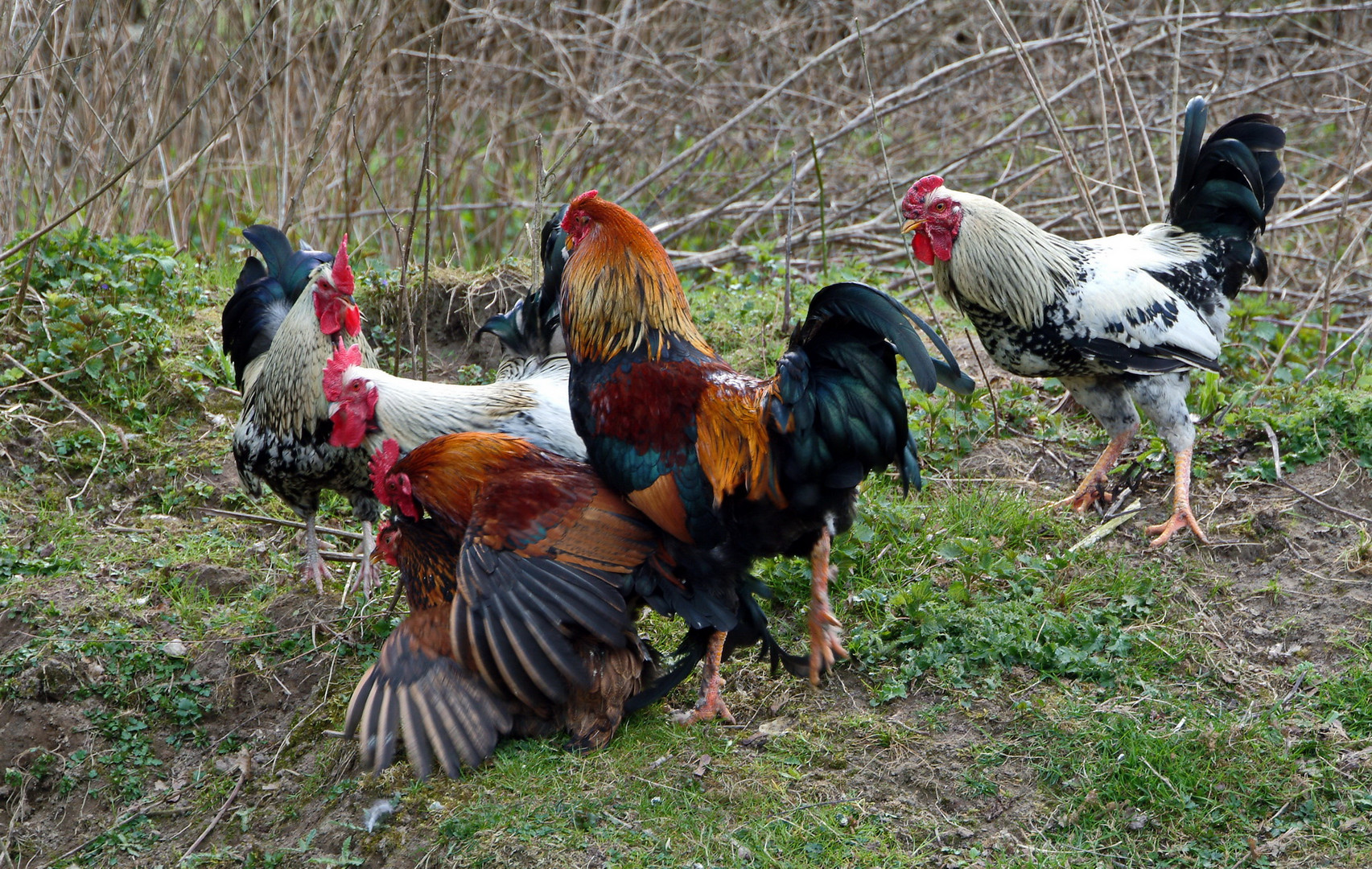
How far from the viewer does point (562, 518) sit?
362cm

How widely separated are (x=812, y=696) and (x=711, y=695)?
37cm

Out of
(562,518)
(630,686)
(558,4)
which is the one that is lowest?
(630,686)

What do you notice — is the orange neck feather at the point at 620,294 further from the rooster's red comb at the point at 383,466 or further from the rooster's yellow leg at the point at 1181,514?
the rooster's yellow leg at the point at 1181,514

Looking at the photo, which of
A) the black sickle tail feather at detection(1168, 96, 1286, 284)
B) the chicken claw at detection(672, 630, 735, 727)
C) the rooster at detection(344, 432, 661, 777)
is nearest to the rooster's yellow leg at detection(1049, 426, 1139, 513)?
the black sickle tail feather at detection(1168, 96, 1286, 284)

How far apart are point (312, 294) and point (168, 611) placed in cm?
148

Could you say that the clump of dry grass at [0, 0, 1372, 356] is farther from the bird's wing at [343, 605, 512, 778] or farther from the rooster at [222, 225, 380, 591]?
the bird's wing at [343, 605, 512, 778]

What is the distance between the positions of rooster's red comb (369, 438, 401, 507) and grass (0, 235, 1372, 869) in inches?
30.2

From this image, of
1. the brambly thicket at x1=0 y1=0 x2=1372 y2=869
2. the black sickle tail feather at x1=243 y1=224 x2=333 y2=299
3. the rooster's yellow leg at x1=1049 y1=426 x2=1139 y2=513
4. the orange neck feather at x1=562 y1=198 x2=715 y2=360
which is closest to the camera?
the brambly thicket at x1=0 y1=0 x2=1372 y2=869

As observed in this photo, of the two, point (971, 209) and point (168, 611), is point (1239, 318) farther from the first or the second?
point (168, 611)

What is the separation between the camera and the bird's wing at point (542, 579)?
331cm

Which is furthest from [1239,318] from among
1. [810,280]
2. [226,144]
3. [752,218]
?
[226,144]

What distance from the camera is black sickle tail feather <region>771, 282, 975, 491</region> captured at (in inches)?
138

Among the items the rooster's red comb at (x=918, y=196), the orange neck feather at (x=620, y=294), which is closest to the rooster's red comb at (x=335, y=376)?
the orange neck feather at (x=620, y=294)

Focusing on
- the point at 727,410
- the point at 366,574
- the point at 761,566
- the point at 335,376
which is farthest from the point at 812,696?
the point at 335,376
